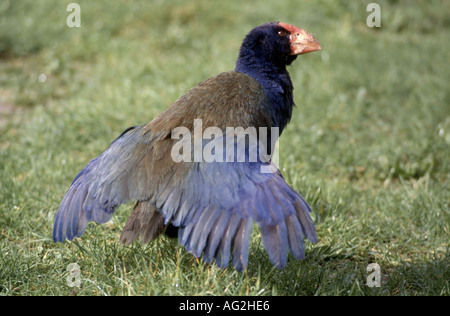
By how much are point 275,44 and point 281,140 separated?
1.36 m

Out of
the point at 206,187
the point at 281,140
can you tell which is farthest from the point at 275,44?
the point at 281,140

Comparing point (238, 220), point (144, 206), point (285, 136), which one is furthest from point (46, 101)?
point (238, 220)

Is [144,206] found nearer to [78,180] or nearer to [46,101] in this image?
[78,180]

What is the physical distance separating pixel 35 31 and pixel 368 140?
3.88 metres

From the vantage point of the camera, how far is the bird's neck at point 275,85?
3309 millimetres

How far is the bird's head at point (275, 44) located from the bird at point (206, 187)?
178 millimetres

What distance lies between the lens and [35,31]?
6.68m

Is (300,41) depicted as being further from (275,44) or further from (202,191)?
(202,191)

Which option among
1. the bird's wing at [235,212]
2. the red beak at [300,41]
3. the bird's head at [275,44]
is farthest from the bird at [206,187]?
the red beak at [300,41]

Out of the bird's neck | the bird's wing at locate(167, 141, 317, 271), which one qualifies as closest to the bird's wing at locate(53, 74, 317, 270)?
the bird's wing at locate(167, 141, 317, 271)

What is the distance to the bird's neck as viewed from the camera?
3.31 meters

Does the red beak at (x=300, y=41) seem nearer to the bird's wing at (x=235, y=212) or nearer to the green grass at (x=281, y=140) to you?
the green grass at (x=281, y=140)

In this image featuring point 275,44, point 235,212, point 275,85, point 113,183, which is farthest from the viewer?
point 275,44

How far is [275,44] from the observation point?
11.6 ft
